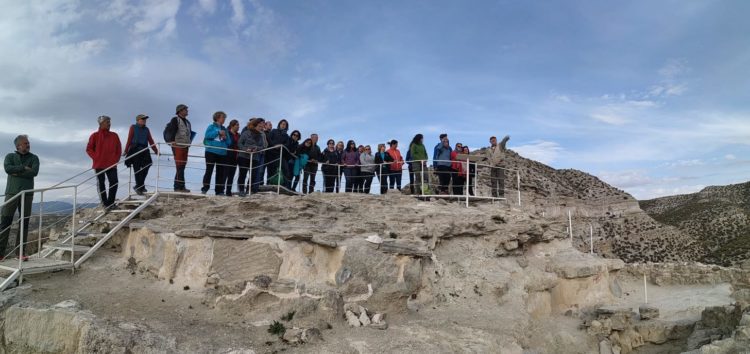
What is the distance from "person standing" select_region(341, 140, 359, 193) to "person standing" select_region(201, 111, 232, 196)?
13.3 feet

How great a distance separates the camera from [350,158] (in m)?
14.7

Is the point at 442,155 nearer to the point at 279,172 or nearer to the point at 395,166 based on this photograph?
the point at 395,166

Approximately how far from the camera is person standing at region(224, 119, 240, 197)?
11.7 metres

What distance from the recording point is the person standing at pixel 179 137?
11047mm

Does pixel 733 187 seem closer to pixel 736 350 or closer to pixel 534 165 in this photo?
pixel 534 165

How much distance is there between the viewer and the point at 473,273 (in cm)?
1096

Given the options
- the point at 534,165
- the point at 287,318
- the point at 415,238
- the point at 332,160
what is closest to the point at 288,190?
the point at 332,160

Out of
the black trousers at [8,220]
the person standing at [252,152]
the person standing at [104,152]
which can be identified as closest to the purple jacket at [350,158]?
the person standing at [252,152]

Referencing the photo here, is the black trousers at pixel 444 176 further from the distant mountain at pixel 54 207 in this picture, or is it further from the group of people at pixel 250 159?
the distant mountain at pixel 54 207

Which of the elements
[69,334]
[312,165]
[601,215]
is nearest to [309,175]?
[312,165]

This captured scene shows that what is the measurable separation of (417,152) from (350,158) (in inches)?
86.3

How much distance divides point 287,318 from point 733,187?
68410 millimetres

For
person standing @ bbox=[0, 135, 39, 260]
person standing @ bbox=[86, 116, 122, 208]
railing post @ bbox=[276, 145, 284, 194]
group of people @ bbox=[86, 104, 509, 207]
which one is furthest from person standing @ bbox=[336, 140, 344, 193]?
person standing @ bbox=[0, 135, 39, 260]

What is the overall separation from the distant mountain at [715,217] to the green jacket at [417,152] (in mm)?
26695
